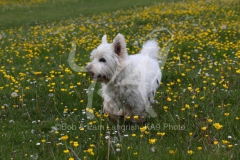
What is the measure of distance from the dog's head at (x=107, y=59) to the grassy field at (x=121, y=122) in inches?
23.7

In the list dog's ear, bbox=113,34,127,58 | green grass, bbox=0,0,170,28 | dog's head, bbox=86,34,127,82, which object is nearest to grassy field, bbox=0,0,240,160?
dog's head, bbox=86,34,127,82

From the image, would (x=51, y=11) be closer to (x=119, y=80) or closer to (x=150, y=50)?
(x=150, y=50)

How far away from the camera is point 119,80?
19.0 feet

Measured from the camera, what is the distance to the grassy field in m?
4.30

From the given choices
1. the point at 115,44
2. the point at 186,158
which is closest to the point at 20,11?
the point at 115,44

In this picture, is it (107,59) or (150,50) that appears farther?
(150,50)

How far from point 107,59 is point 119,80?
0.45 meters

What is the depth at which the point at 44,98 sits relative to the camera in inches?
277

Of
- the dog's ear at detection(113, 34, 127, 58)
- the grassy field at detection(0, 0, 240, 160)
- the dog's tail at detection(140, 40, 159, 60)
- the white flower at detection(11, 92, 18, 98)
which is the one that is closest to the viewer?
the grassy field at detection(0, 0, 240, 160)

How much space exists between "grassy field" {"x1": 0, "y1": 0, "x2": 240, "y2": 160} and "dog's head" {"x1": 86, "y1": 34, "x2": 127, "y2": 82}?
0.60 meters

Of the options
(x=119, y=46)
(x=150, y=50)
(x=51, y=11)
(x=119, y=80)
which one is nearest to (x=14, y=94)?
(x=119, y=80)

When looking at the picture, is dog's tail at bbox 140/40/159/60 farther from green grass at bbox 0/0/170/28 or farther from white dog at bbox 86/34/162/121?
green grass at bbox 0/0/170/28

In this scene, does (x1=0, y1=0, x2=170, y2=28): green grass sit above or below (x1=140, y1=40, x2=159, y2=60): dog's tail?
above

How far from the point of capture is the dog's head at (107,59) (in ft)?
18.0
